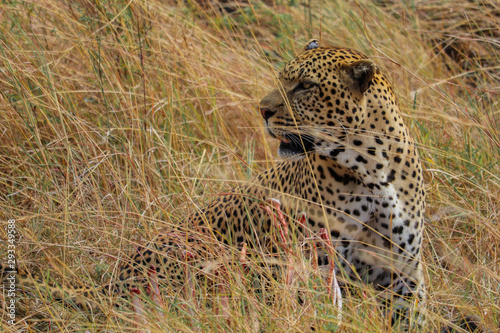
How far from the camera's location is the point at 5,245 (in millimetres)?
3482

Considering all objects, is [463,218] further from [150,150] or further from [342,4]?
[342,4]

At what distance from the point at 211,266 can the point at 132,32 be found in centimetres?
250

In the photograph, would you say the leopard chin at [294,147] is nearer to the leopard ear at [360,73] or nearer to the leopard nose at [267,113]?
the leopard nose at [267,113]

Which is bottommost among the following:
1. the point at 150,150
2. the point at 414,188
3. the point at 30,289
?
the point at 30,289

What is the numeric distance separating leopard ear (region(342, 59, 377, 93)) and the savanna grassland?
0.63 feet

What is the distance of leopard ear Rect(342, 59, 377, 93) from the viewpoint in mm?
3102

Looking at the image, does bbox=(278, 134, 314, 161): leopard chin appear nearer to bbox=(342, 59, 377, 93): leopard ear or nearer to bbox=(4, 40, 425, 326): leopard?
bbox=(4, 40, 425, 326): leopard

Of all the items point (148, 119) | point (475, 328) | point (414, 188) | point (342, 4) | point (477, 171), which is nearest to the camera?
point (475, 328)

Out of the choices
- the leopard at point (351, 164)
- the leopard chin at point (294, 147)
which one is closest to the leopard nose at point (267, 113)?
the leopard at point (351, 164)

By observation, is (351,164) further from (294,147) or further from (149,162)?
(149,162)

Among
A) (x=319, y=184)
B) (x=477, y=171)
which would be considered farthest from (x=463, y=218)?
(x=319, y=184)

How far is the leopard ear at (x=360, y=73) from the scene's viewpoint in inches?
122

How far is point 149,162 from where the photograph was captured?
4219 mm

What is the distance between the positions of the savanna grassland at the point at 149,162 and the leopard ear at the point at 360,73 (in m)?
0.19
